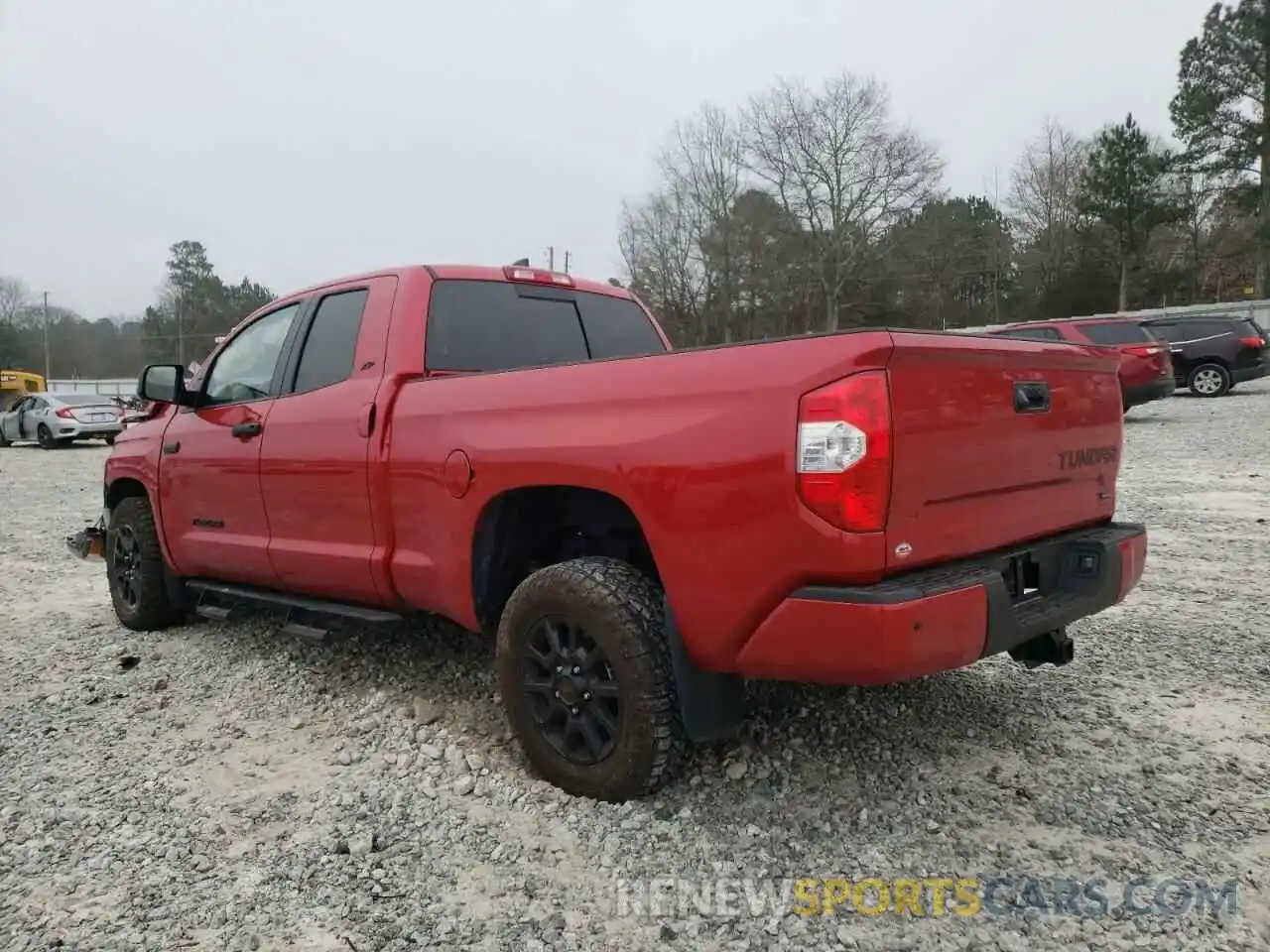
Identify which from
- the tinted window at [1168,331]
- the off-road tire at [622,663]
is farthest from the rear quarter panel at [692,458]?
the tinted window at [1168,331]

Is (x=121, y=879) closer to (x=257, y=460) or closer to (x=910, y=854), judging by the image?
(x=257, y=460)

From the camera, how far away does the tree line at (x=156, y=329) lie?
69625mm

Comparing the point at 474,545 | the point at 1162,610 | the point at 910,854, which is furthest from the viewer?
the point at 1162,610

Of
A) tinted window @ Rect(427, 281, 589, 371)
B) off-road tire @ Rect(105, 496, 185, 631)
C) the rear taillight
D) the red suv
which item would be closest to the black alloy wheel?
the rear taillight

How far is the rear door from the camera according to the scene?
356 centimetres

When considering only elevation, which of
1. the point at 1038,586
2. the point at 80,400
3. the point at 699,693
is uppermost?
the point at 80,400

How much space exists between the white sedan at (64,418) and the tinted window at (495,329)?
66.2ft

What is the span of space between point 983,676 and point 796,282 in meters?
46.0

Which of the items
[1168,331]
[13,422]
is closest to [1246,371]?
[1168,331]

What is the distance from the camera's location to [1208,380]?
1656 centimetres

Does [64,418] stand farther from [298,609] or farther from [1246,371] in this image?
[1246,371]

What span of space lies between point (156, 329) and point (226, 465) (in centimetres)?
7792

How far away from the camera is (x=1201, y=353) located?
16.3m

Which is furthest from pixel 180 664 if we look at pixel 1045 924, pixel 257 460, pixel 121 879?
pixel 1045 924
